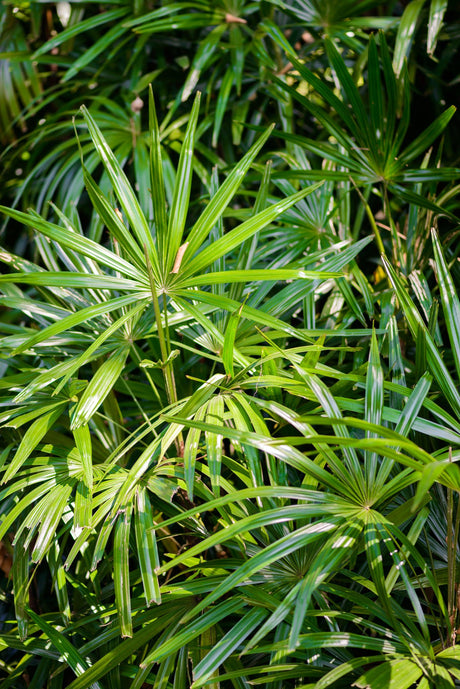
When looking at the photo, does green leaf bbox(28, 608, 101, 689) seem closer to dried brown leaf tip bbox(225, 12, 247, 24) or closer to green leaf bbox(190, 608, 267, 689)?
green leaf bbox(190, 608, 267, 689)

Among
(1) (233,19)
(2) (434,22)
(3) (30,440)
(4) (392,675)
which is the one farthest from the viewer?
(1) (233,19)

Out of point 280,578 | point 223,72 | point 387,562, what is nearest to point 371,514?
point 280,578

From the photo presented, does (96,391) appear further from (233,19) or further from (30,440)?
(233,19)

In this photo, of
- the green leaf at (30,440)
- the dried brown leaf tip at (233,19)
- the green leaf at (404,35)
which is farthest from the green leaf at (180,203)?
the dried brown leaf tip at (233,19)

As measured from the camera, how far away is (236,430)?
2.00 ft

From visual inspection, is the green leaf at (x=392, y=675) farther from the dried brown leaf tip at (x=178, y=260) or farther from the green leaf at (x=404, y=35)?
the green leaf at (x=404, y=35)

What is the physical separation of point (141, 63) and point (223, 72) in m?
0.22

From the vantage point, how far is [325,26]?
1.34 meters

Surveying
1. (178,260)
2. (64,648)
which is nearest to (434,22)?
(178,260)

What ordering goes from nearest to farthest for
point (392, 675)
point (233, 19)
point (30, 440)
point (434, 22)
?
point (392, 675)
point (30, 440)
point (434, 22)
point (233, 19)

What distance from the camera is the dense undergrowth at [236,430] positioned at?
0.64m

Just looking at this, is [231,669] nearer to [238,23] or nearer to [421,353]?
[421,353]

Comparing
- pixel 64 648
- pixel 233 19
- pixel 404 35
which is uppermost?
pixel 233 19

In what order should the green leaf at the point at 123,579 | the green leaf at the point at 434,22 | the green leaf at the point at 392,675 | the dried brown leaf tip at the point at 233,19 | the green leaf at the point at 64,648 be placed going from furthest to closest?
the dried brown leaf tip at the point at 233,19
the green leaf at the point at 434,22
the green leaf at the point at 64,648
the green leaf at the point at 123,579
the green leaf at the point at 392,675
